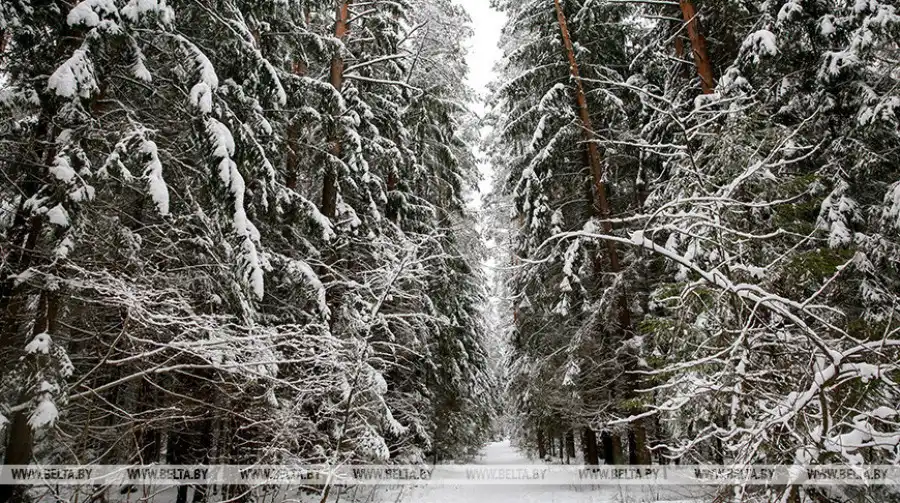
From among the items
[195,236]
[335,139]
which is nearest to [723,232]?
[195,236]

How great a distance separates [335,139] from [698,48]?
743 cm

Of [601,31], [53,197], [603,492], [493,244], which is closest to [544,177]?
[601,31]

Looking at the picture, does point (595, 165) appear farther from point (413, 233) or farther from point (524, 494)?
→ point (524, 494)

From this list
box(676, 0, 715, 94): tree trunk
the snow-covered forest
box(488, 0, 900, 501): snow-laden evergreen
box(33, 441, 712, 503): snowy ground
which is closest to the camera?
box(488, 0, 900, 501): snow-laden evergreen

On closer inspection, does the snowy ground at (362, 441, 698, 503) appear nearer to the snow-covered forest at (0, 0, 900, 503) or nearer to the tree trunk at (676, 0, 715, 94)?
the snow-covered forest at (0, 0, 900, 503)

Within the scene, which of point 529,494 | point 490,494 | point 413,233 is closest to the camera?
point 413,233

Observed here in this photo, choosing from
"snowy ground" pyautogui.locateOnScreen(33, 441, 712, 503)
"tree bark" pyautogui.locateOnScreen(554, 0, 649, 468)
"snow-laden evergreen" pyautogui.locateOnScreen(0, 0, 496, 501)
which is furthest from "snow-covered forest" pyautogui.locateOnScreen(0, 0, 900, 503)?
"snowy ground" pyautogui.locateOnScreen(33, 441, 712, 503)

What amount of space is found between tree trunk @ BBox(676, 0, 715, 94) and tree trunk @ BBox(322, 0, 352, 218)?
7.04 metres

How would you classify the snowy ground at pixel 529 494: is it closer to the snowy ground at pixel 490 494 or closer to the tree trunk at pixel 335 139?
the snowy ground at pixel 490 494

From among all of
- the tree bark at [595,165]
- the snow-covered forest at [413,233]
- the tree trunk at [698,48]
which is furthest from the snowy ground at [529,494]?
the tree trunk at [698,48]

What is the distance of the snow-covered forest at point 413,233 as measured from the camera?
11.2 ft

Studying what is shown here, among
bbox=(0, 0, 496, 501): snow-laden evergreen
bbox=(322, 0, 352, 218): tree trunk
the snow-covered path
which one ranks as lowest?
the snow-covered path

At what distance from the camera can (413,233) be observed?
9242 mm

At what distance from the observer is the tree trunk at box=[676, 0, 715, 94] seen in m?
8.70
